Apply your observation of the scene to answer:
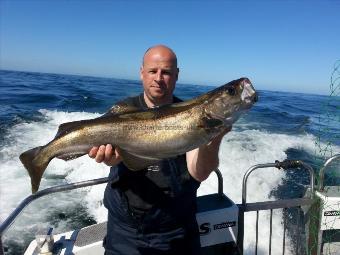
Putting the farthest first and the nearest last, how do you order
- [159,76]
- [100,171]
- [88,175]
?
[100,171], [88,175], [159,76]

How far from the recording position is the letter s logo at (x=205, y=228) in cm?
402

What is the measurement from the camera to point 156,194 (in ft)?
9.69

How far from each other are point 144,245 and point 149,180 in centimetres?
57

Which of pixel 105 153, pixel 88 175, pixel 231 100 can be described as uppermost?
pixel 231 100

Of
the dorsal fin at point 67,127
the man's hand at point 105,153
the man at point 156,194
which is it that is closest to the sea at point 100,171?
the man at point 156,194

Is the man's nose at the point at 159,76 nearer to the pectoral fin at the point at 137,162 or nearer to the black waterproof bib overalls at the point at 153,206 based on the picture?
the black waterproof bib overalls at the point at 153,206

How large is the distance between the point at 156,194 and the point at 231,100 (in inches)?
41.0

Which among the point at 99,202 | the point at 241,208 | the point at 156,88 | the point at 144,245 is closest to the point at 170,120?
the point at 156,88

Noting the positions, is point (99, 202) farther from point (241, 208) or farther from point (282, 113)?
point (282, 113)

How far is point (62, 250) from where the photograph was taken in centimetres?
391

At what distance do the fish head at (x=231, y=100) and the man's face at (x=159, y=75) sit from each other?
1.97 feet

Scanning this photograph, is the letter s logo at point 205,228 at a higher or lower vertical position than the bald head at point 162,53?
lower

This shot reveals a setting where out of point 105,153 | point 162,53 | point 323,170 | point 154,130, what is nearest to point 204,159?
point 154,130

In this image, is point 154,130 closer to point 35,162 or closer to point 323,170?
point 35,162
